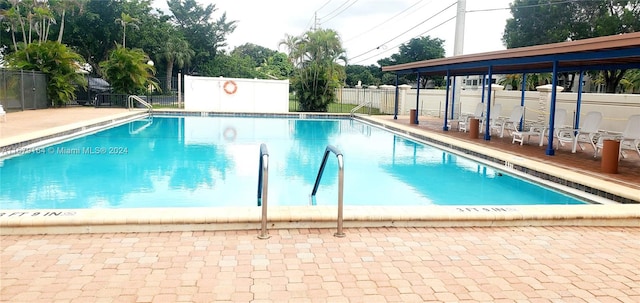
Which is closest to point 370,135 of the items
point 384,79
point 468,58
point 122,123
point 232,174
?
point 468,58

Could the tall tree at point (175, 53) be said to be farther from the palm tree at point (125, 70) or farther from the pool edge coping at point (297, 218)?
the pool edge coping at point (297, 218)

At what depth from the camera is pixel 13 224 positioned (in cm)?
411

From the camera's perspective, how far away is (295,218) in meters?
4.46

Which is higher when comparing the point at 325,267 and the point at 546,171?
the point at 546,171

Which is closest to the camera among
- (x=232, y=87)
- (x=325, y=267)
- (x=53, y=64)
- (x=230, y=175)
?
(x=325, y=267)

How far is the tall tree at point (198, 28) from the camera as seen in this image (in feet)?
144

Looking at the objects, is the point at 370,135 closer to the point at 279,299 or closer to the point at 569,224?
the point at 569,224

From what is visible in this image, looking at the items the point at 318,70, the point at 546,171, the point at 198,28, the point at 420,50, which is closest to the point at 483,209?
the point at 546,171

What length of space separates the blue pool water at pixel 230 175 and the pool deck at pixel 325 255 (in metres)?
2.26

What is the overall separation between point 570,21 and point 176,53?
28035 millimetres

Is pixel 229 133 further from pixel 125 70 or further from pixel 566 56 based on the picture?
pixel 125 70

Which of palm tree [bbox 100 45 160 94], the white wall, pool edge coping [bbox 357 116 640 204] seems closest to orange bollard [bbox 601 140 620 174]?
pool edge coping [bbox 357 116 640 204]

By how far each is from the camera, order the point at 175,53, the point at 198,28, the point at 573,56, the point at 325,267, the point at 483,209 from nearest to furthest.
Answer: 1. the point at 325,267
2. the point at 483,209
3. the point at 573,56
4. the point at 175,53
5. the point at 198,28

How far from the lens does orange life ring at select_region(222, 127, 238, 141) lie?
13923 millimetres
